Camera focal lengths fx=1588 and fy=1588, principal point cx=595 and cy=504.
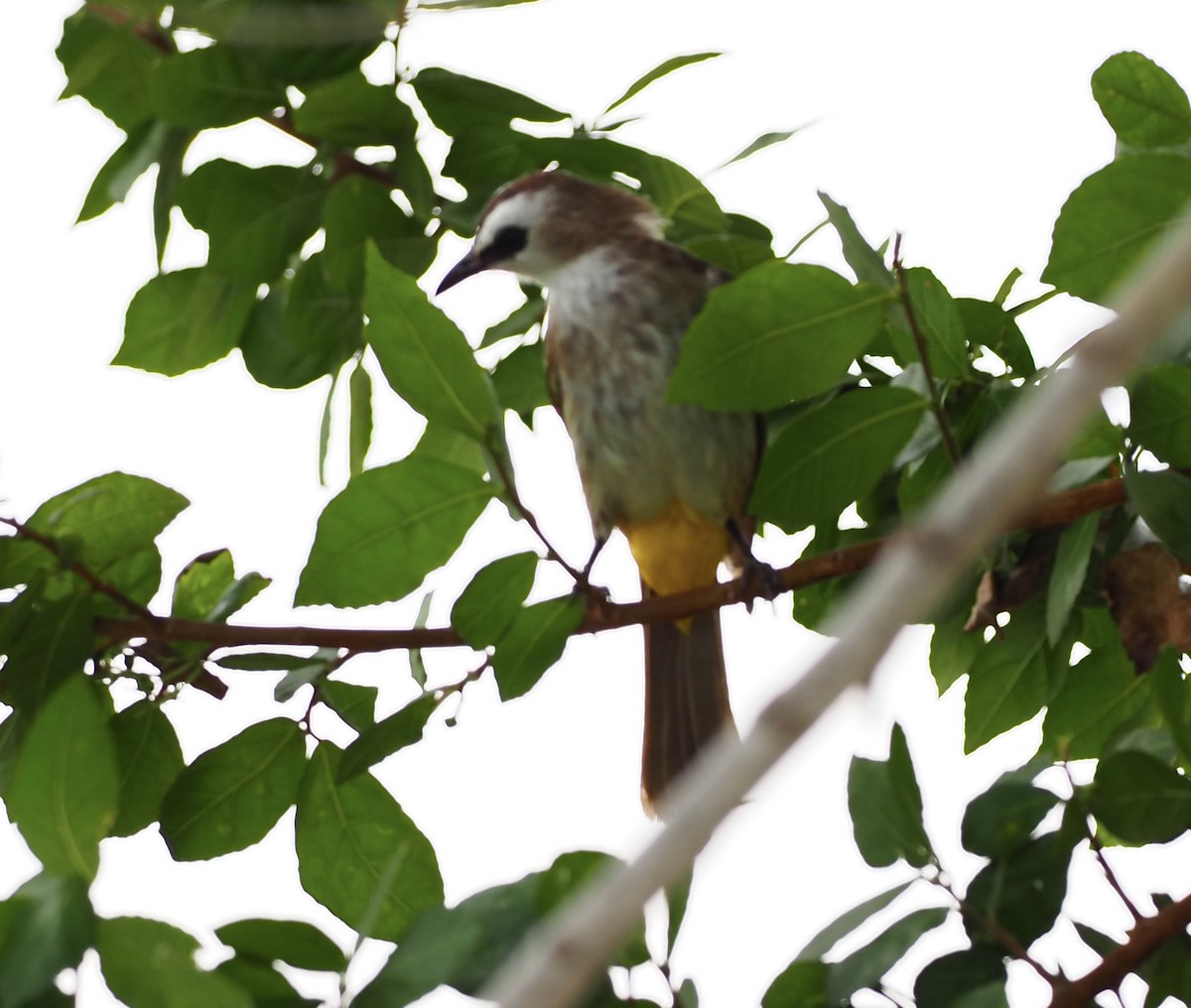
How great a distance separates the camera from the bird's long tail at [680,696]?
10.2ft

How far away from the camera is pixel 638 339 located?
302cm

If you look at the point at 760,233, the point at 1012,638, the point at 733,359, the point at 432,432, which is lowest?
the point at 1012,638

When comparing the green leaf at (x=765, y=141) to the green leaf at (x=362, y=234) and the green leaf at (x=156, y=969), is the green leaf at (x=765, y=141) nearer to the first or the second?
the green leaf at (x=362, y=234)

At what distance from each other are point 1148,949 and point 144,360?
5.51 ft

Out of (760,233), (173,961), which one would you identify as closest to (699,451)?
(760,233)

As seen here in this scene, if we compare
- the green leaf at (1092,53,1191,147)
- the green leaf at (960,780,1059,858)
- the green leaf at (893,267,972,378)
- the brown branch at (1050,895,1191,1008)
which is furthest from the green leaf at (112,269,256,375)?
the brown branch at (1050,895,1191,1008)

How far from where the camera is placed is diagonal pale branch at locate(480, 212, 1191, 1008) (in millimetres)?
613

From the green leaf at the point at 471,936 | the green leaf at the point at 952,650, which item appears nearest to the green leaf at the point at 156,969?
the green leaf at the point at 471,936

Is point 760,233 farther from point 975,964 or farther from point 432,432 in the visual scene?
point 975,964

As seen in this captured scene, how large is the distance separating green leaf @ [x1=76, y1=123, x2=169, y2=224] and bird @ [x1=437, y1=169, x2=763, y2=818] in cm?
73

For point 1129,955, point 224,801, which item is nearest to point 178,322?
point 224,801

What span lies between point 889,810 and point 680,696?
1525mm

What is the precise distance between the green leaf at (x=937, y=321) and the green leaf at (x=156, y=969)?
1.05 metres

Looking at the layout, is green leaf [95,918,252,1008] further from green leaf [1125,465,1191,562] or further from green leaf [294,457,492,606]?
green leaf [1125,465,1191,562]
